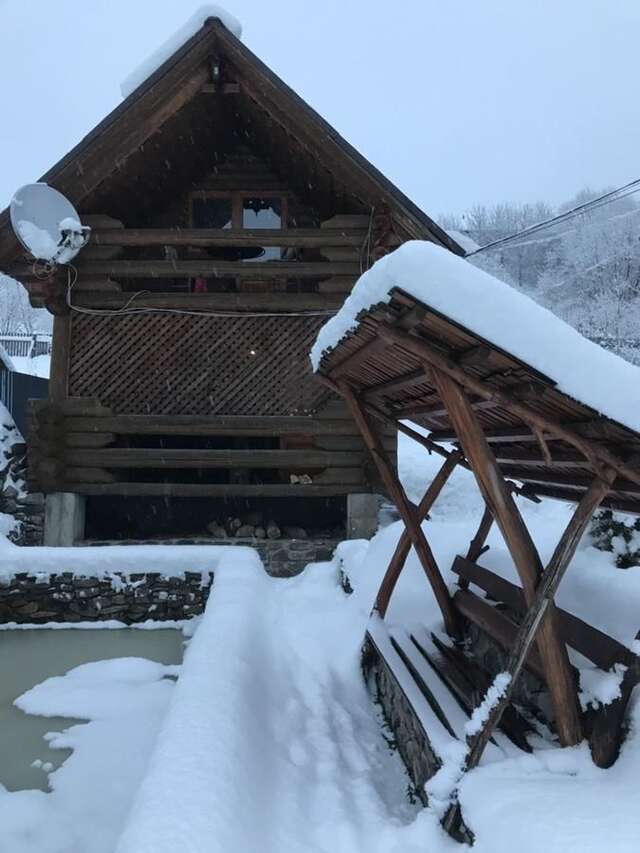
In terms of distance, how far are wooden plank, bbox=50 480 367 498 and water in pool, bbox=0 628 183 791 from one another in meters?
2.29

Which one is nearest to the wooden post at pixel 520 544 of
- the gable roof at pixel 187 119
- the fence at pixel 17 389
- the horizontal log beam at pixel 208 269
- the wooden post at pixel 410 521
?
the wooden post at pixel 410 521

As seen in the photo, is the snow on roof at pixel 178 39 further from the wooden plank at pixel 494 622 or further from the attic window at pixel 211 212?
the wooden plank at pixel 494 622

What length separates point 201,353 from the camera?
10.0 metres

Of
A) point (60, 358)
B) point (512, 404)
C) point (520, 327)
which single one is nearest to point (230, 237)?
point (60, 358)

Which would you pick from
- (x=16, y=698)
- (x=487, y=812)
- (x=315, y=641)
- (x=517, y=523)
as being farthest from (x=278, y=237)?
(x=487, y=812)

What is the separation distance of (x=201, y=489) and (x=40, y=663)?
3721 millimetres

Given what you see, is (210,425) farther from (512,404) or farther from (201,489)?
(512,404)

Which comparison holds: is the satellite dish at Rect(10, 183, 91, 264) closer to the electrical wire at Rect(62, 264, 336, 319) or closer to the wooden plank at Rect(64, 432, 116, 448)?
the electrical wire at Rect(62, 264, 336, 319)

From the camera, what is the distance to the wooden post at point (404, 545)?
522 cm

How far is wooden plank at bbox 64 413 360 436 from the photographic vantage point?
32.3 ft

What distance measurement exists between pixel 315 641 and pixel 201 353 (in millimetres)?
5117

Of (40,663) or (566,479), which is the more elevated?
(566,479)

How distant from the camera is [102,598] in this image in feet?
27.5

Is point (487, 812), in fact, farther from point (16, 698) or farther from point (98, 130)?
point (98, 130)
